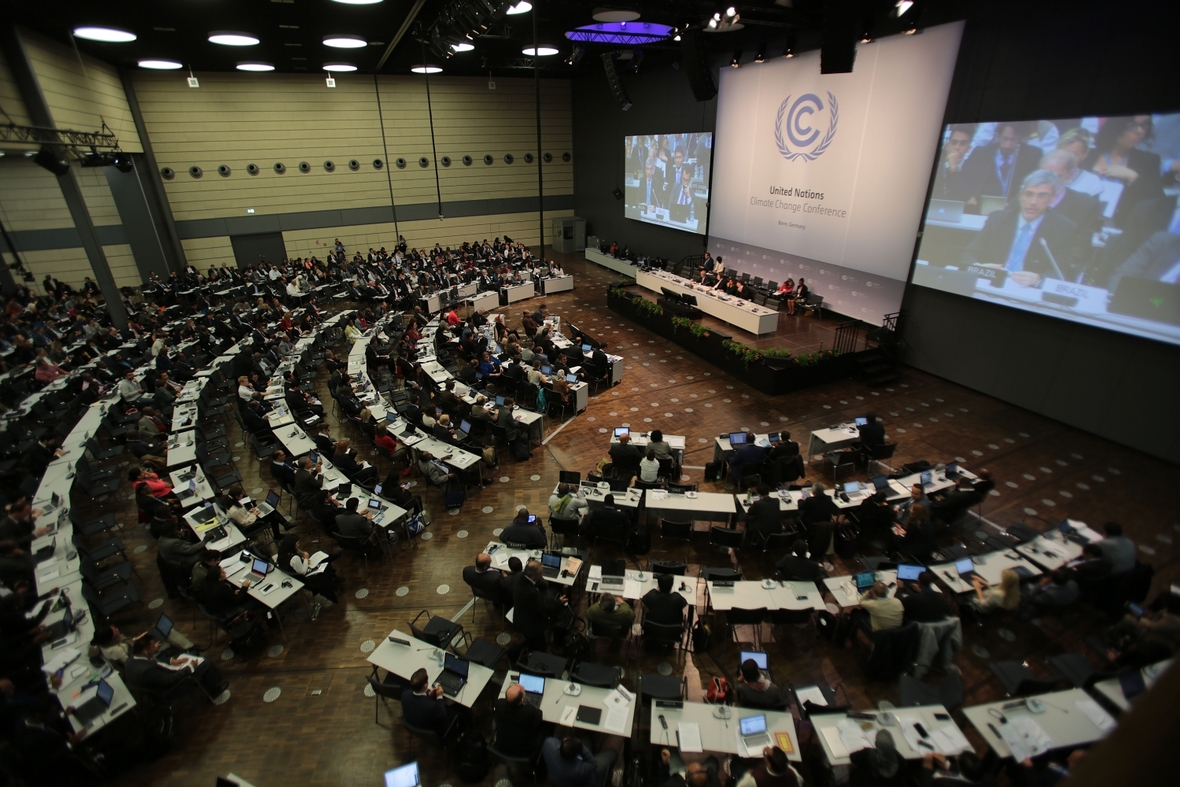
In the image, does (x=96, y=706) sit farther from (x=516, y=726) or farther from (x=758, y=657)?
(x=758, y=657)

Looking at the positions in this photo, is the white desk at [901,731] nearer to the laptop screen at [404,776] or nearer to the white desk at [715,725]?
the white desk at [715,725]

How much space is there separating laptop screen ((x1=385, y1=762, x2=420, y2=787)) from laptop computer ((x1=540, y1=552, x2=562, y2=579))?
236 centimetres

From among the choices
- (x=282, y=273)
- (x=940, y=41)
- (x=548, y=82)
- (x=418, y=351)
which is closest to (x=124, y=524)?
(x=418, y=351)

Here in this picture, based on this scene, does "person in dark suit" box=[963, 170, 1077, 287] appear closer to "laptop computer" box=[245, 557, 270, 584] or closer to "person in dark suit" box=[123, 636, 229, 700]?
"laptop computer" box=[245, 557, 270, 584]

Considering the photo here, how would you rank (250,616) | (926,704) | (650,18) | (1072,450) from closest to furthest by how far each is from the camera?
(926,704), (250,616), (1072,450), (650,18)

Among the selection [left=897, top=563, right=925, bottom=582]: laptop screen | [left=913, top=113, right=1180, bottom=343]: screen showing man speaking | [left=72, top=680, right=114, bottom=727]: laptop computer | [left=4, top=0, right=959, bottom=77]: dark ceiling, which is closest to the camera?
[left=72, top=680, right=114, bottom=727]: laptop computer

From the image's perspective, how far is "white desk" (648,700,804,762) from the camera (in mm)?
4605

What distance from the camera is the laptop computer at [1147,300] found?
8445 millimetres

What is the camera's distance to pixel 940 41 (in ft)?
35.9

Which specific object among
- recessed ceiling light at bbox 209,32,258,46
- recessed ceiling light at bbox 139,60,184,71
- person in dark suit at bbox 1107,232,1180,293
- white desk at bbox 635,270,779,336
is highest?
recessed ceiling light at bbox 209,32,258,46

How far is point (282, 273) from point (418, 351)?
10.7m

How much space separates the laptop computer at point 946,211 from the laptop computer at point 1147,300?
122 inches

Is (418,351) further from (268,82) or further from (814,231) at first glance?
(268,82)

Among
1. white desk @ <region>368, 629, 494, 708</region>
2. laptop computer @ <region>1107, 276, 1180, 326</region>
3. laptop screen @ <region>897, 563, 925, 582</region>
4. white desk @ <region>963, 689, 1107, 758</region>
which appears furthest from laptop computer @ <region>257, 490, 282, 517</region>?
laptop computer @ <region>1107, 276, 1180, 326</region>
